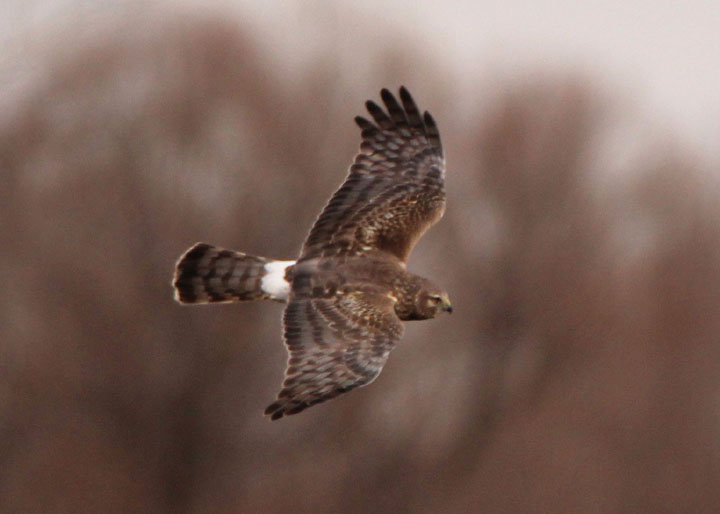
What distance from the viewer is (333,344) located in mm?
6910

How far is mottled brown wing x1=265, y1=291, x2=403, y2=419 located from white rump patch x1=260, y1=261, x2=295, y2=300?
0.56 feet

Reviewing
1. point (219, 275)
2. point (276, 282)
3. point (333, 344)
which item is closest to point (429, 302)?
point (333, 344)

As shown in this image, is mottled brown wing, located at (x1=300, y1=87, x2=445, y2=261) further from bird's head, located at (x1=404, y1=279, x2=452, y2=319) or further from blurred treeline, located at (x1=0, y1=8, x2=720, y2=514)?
blurred treeline, located at (x1=0, y1=8, x2=720, y2=514)

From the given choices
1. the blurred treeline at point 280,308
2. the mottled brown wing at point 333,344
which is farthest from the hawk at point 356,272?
the blurred treeline at point 280,308

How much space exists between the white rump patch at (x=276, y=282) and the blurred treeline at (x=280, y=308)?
12.7m

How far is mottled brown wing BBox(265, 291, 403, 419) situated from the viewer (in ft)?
21.6

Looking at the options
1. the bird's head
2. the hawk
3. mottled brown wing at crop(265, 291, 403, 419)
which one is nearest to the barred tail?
the hawk

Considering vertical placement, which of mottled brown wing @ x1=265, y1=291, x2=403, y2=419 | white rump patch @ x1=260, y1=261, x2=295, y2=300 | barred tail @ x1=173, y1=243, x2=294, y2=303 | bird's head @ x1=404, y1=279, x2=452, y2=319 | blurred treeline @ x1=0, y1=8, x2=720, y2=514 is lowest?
mottled brown wing @ x1=265, y1=291, x2=403, y2=419

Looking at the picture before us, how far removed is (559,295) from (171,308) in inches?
282

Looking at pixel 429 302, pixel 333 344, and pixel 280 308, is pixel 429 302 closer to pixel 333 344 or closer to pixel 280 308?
pixel 333 344

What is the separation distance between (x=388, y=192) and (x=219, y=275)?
1.10 meters

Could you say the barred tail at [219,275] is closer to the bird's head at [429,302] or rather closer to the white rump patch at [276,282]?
the white rump patch at [276,282]

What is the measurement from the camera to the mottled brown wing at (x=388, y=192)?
25.6ft

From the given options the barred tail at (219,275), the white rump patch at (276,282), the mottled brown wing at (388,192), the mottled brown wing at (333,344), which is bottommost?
the mottled brown wing at (333,344)
